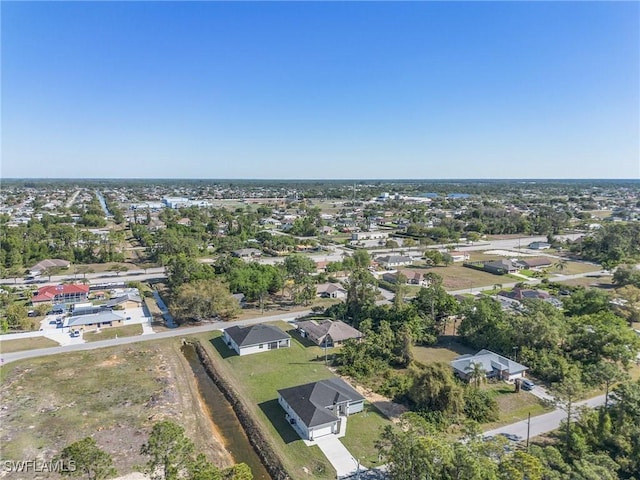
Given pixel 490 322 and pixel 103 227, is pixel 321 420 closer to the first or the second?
pixel 490 322

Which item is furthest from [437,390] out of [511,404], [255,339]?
[255,339]

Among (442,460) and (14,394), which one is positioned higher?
(442,460)

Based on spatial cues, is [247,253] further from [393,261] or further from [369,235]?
[369,235]

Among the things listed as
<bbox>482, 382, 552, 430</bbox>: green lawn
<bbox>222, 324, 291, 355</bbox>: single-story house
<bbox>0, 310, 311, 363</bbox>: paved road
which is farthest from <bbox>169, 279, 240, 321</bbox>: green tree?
<bbox>482, 382, 552, 430</bbox>: green lawn

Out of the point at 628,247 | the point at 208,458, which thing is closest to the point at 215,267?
the point at 208,458

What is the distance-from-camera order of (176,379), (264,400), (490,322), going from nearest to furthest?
(264,400)
(176,379)
(490,322)
